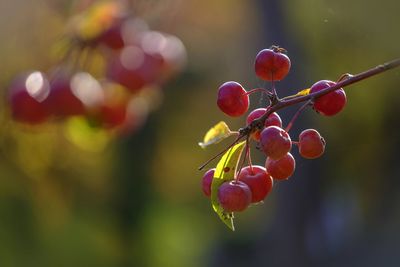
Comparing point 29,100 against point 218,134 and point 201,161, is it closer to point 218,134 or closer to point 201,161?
point 218,134

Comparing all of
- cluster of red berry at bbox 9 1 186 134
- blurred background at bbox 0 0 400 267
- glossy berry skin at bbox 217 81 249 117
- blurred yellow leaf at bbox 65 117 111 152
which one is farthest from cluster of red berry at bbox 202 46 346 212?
blurred background at bbox 0 0 400 267

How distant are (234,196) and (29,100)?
4.17 feet

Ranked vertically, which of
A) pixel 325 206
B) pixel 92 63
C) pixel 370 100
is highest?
pixel 92 63

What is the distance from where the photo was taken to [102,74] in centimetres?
247

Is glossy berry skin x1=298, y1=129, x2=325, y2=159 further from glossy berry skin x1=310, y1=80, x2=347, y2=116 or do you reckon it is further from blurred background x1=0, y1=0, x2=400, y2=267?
blurred background x1=0, y1=0, x2=400, y2=267

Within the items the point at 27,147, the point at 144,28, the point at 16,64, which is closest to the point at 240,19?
the point at 16,64

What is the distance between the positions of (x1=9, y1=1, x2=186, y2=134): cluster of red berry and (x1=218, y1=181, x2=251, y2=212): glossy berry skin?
3.86ft

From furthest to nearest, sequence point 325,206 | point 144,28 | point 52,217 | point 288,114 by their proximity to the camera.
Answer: point 52,217 < point 325,206 < point 288,114 < point 144,28

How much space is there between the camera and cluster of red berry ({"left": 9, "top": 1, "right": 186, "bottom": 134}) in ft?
6.93

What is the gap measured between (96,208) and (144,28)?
3.64 metres

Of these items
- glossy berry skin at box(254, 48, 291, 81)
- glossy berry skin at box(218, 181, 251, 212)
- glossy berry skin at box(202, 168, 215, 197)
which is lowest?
glossy berry skin at box(218, 181, 251, 212)

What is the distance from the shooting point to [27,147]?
120 inches

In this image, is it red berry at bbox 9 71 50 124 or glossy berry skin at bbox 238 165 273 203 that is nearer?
glossy berry skin at bbox 238 165 273 203

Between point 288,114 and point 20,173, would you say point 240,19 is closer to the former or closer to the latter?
point 20,173
